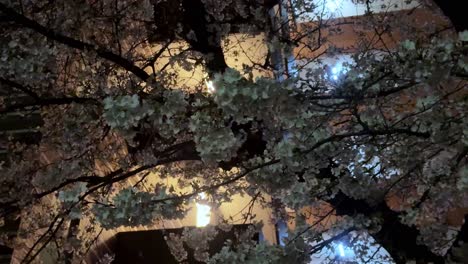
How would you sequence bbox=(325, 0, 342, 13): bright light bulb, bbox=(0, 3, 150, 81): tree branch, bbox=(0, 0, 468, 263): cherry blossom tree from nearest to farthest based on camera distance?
bbox=(0, 0, 468, 263): cherry blossom tree, bbox=(0, 3, 150, 81): tree branch, bbox=(325, 0, 342, 13): bright light bulb

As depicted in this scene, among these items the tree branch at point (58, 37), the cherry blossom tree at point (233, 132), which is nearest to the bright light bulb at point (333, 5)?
the cherry blossom tree at point (233, 132)

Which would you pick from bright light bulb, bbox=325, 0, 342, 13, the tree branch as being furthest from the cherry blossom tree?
bright light bulb, bbox=325, 0, 342, 13

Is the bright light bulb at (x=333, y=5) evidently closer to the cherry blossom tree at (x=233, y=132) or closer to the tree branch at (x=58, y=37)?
the cherry blossom tree at (x=233, y=132)

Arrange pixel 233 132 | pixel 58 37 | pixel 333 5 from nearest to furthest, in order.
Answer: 1. pixel 233 132
2. pixel 58 37
3. pixel 333 5

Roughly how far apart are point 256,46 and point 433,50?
20.0 ft

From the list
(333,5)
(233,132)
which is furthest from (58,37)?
(333,5)

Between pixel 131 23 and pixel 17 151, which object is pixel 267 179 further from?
pixel 131 23

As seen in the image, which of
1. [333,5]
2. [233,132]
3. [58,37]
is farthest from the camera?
[333,5]

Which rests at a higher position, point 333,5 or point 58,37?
point 333,5

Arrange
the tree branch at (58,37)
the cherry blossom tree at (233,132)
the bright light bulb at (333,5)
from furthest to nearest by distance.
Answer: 1. the bright light bulb at (333,5)
2. the tree branch at (58,37)
3. the cherry blossom tree at (233,132)

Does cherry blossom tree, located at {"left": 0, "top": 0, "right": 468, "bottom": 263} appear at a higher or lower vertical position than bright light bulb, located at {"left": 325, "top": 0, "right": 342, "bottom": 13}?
lower

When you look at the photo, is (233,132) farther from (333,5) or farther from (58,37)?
(333,5)

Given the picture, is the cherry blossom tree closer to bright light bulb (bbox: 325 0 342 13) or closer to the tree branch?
the tree branch

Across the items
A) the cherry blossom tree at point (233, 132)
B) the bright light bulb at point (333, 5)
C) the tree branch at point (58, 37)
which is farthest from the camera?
the bright light bulb at point (333, 5)
